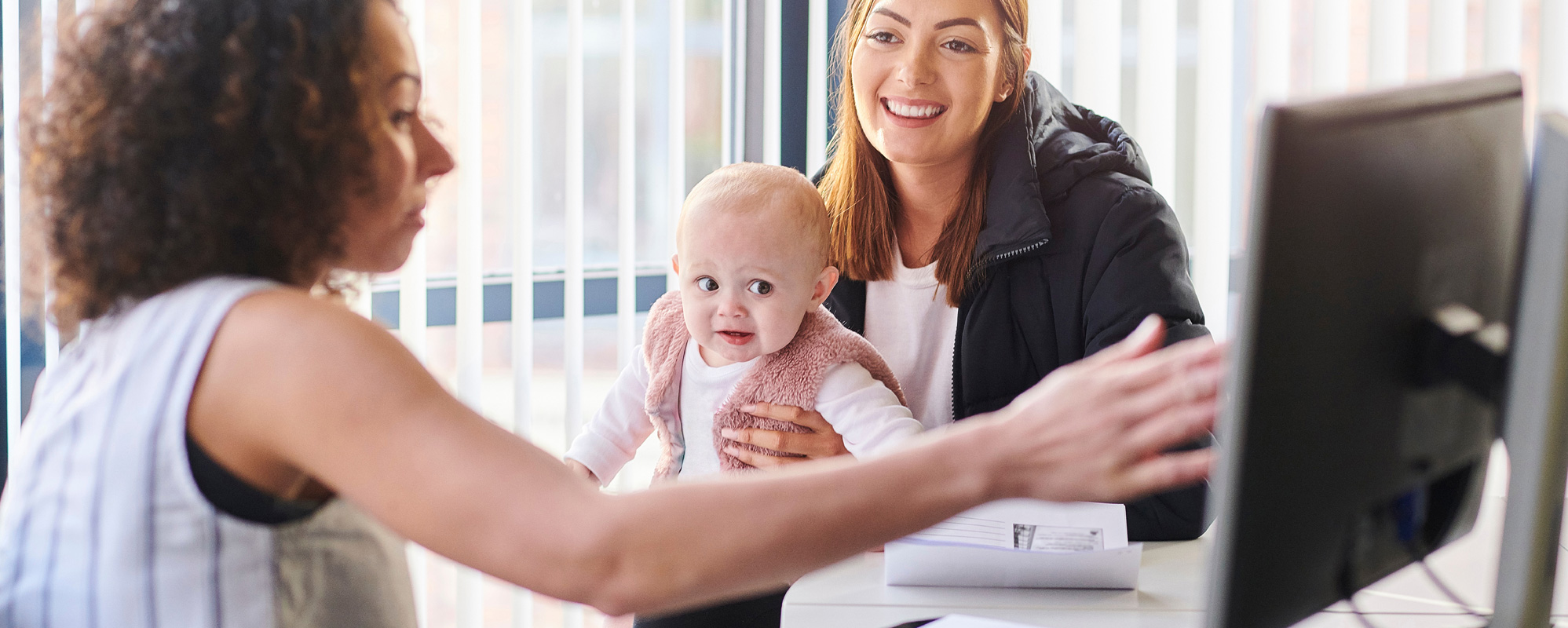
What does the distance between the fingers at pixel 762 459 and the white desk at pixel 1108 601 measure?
0.32 meters

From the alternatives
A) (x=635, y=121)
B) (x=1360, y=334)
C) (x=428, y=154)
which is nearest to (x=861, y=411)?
(x=428, y=154)

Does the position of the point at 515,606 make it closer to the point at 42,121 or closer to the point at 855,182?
the point at 855,182

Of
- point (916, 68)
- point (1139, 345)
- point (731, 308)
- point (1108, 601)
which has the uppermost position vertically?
point (916, 68)

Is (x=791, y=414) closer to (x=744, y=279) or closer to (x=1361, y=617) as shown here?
(x=744, y=279)

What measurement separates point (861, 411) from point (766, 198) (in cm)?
35

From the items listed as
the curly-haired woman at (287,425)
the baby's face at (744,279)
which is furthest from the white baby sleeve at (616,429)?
the curly-haired woman at (287,425)

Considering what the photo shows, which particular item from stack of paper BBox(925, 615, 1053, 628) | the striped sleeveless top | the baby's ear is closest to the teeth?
the baby's ear

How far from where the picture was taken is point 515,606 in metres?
2.44

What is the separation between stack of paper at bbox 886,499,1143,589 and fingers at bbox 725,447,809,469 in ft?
1.33

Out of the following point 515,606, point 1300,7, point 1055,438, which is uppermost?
point 1300,7

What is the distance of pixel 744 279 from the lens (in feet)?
5.44

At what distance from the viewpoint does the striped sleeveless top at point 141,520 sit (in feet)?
2.41

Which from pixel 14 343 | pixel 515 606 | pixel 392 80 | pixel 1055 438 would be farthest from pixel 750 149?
pixel 1055 438

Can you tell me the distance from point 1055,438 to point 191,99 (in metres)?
0.64
